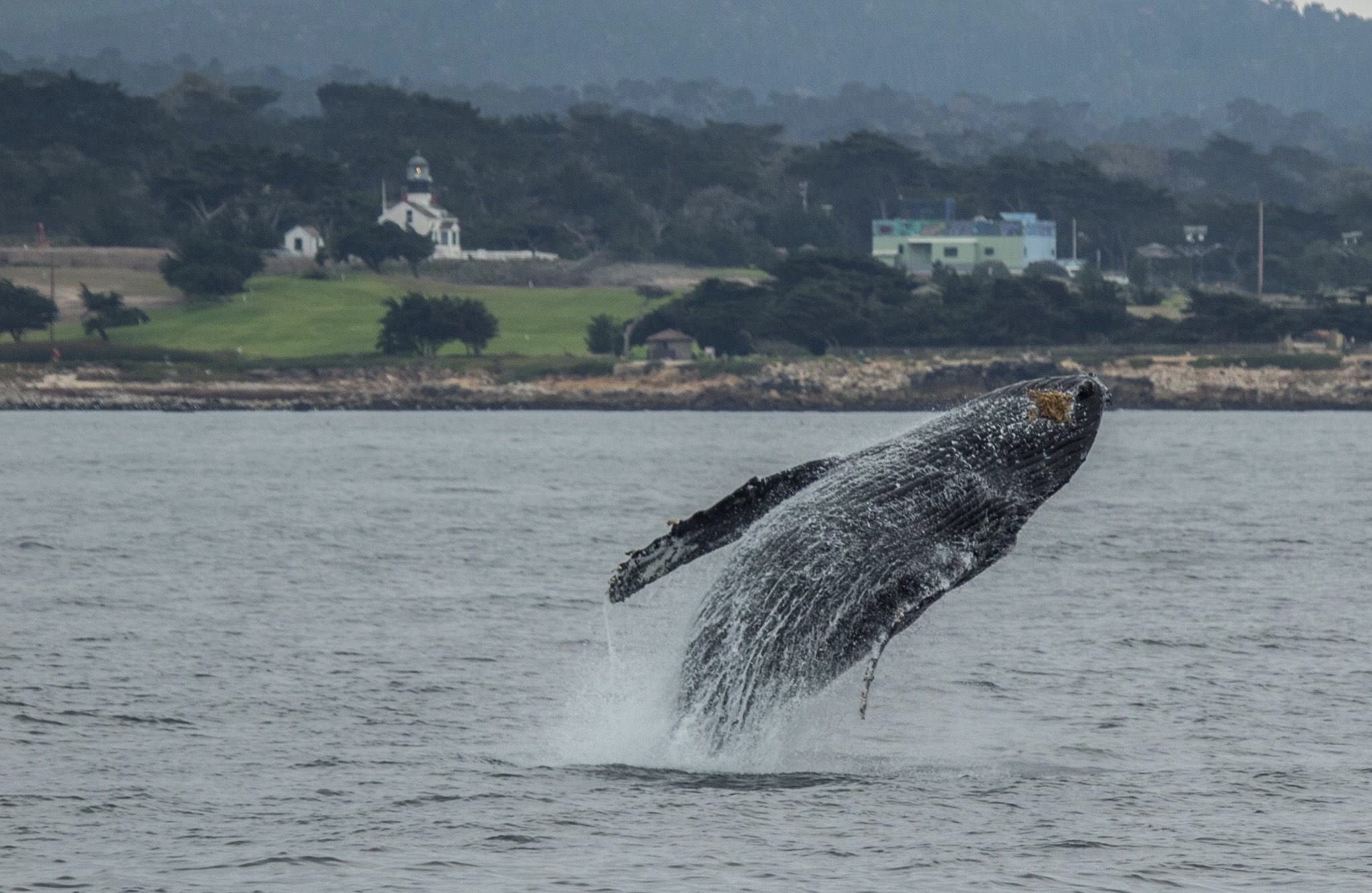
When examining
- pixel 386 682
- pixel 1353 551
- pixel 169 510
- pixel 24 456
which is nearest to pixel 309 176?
pixel 24 456

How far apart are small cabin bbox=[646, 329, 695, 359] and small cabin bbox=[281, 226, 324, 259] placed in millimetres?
44521

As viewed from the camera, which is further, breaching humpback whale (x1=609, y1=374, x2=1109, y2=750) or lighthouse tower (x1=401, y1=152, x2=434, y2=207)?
lighthouse tower (x1=401, y1=152, x2=434, y2=207)

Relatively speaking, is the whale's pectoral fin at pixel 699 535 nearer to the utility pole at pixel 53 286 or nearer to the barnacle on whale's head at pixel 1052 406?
the barnacle on whale's head at pixel 1052 406

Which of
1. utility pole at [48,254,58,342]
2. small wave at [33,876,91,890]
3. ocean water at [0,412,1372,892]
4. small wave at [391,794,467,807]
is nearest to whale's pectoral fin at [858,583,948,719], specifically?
ocean water at [0,412,1372,892]

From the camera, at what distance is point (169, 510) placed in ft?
167

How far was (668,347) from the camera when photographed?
4658 inches

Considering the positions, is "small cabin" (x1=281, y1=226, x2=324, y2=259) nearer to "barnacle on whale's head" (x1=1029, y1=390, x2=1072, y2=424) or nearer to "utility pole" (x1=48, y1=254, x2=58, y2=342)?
"utility pole" (x1=48, y1=254, x2=58, y2=342)

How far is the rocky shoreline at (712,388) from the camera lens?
112 metres

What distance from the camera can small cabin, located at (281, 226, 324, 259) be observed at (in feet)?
510

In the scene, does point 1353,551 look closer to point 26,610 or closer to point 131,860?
point 26,610

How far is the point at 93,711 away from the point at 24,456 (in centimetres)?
5572

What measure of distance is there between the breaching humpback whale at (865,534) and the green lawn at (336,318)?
10642 cm

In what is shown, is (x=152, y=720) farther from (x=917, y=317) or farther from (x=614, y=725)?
(x=917, y=317)

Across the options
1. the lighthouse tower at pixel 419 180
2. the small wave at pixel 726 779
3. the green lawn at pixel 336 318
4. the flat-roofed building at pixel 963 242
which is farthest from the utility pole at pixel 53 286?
the small wave at pixel 726 779
